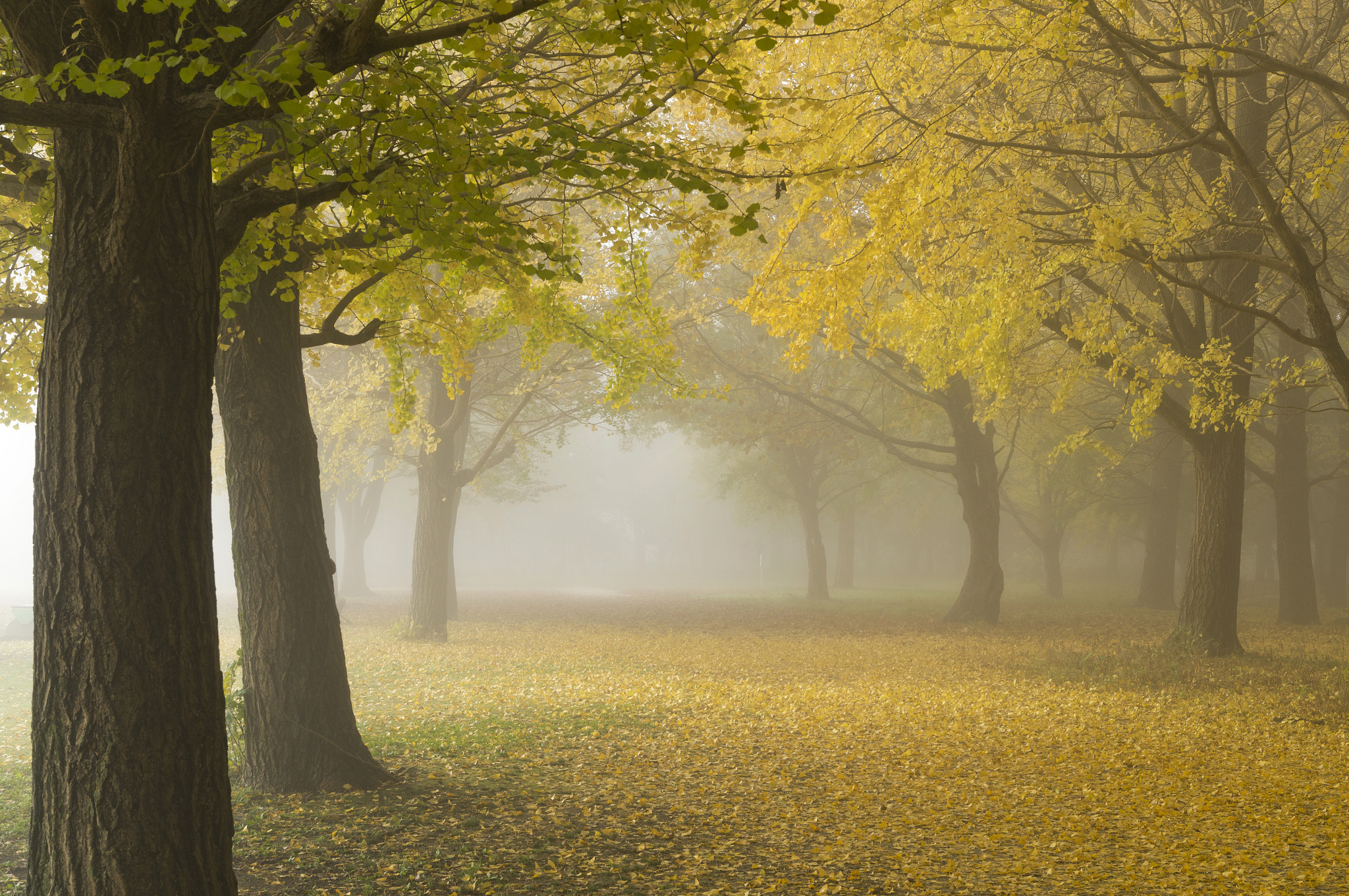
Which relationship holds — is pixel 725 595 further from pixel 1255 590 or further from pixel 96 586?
pixel 96 586

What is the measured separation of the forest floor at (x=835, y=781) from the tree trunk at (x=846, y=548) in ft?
68.8

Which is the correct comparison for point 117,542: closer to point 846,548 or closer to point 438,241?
point 438,241

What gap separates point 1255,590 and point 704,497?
28.8 metres

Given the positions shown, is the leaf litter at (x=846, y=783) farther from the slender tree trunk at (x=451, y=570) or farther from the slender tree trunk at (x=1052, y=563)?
the slender tree trunk at (x=1052, y=563)

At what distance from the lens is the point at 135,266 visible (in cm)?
334

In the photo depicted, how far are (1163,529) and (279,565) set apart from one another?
2252cm

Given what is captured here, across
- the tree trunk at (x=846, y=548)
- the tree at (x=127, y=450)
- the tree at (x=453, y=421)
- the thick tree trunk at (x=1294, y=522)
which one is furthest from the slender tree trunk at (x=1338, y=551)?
the tree at (x=127, y=450)

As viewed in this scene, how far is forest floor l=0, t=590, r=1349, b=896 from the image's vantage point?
4.59 meters

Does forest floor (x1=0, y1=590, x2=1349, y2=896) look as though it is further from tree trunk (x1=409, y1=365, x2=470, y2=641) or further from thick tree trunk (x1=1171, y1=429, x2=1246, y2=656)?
tree trunk (x1=409, y1=365, x2=470, y2=641)

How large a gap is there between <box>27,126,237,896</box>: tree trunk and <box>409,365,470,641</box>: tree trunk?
13.4 metres

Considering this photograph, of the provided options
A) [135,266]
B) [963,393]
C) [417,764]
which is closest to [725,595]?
[963,393]

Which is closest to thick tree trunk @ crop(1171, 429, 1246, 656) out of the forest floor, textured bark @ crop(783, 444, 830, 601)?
the forest floor

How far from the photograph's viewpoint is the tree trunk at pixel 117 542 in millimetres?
3305

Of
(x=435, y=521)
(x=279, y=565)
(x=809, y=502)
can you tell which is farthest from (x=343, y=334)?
(x=809, y=502)
